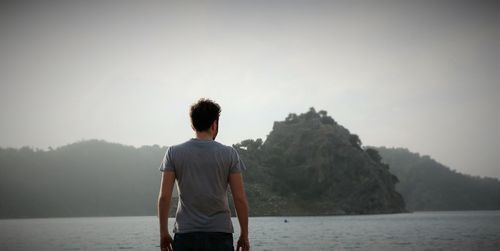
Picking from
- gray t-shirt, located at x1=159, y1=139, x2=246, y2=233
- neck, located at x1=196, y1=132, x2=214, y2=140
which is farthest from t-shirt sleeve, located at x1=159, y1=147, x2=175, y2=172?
neck, located at x1=196, y1=132, x2=214, y2=140

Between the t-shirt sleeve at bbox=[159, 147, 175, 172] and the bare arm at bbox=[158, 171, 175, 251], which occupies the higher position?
the t-shirt sleeve at bbox=[159, 147, 175, 172]

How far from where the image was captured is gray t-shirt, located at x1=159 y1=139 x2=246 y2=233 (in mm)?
5887

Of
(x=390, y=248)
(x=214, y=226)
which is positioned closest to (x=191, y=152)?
(x=214, y=226)

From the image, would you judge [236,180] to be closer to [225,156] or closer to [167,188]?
[225,156]

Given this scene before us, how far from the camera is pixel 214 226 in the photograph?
19.2 feet

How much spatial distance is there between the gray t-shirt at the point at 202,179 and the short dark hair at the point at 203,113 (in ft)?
0.56

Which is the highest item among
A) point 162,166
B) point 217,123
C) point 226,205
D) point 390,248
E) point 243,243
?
point 217,123

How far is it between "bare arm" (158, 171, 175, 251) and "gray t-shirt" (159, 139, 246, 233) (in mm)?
87

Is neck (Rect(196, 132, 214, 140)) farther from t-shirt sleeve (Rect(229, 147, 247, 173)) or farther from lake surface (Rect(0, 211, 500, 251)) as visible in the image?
lake surface (Rect(0, 211, 500, 251))

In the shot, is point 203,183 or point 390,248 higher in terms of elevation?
point 203,183

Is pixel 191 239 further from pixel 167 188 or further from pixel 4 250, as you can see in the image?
pixel 4 250

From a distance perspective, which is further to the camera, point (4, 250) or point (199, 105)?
point (4, 250)

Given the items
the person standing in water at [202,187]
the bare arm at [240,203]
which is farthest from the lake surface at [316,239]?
the person standing in water at [202,187]

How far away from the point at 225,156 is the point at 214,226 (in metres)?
0.73
